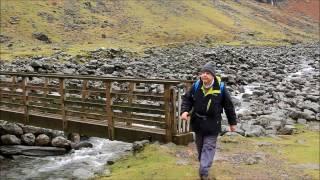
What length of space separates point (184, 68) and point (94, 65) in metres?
8.01

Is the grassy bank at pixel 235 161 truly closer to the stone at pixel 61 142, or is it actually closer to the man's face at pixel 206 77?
the man's face at pixel 206 77

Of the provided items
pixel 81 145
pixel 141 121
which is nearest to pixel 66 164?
pixel 81 145

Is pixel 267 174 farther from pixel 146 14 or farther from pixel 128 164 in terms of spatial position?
pixel 146 14

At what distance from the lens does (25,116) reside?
1855 centimetres

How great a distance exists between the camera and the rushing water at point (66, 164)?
15530mm

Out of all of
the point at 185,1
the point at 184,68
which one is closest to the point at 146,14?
the point at 185,1

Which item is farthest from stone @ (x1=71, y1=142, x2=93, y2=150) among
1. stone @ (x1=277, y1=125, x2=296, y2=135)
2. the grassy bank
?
stone @ (x1=277, y1=125, x2=296, y2=135)

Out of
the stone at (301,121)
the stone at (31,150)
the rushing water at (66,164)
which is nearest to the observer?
the rushing water at (66,164)

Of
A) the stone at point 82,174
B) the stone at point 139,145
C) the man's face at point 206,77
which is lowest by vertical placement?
the stone at point 82,174

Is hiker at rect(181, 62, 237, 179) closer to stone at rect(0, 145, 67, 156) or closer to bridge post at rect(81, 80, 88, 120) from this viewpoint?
bridge post at rect(81, 80, 88, 120)

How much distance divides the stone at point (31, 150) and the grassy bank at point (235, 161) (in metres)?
5.02

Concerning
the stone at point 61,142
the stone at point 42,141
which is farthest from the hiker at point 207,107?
the stone at point 42,141

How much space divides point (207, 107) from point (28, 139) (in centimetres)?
1174

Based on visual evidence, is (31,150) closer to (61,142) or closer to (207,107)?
(61,142)
